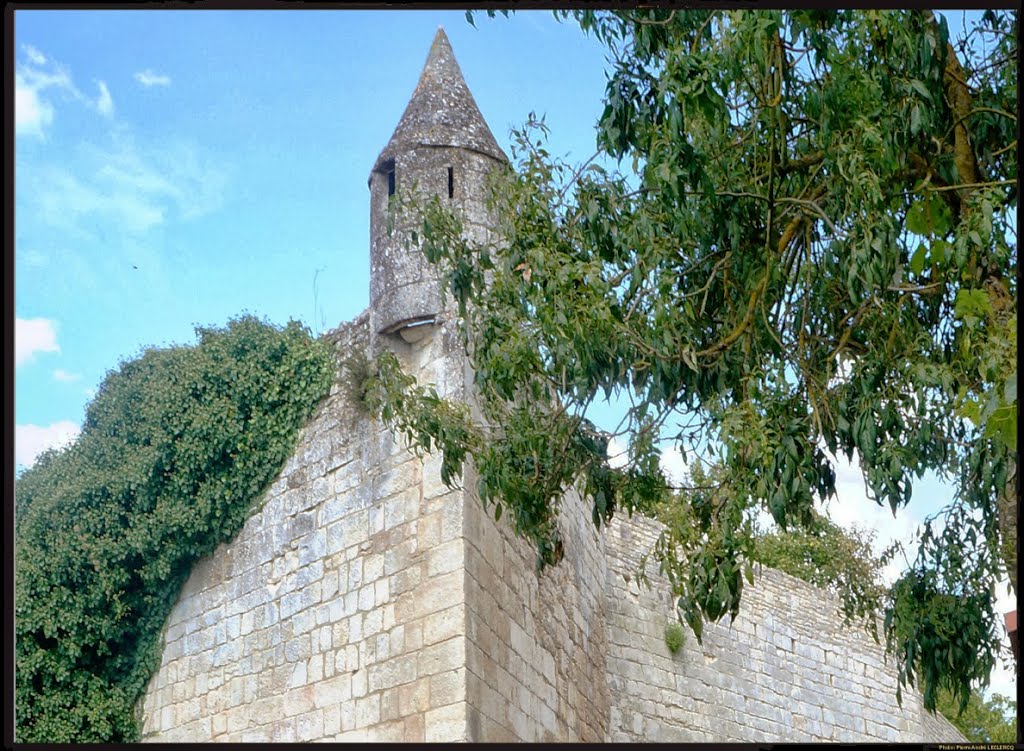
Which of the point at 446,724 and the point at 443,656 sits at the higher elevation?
the point at 443,656

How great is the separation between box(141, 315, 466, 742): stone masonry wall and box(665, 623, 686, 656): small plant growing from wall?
16.6ft

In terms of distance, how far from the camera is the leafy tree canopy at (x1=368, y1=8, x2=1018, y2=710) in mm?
5324

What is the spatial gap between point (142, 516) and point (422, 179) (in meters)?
2.96

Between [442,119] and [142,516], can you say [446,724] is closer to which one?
[142,516]

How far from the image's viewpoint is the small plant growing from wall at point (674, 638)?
1199 cm

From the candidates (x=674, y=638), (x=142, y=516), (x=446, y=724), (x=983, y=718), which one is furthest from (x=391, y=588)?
(x=983, y=718)

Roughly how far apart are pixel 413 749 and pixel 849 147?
11.9ft

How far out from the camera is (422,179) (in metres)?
8.05

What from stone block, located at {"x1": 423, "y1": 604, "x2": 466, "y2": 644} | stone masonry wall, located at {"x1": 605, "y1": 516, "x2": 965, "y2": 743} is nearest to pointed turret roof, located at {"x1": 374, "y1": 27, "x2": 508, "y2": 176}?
stone block, located at {"x1": 423, "y1": 604, "x2": 466, "y2": 644}

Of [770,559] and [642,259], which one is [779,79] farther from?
[770,559]

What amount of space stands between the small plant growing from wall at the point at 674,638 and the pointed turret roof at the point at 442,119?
5.54 meters

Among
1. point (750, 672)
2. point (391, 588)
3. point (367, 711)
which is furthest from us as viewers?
point (750, 672)

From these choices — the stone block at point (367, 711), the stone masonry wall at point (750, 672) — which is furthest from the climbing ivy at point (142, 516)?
the stone masonry wall at point (750, 672)

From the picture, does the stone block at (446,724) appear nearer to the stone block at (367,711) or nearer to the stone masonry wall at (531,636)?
the stone masonry wall at (531,636)
